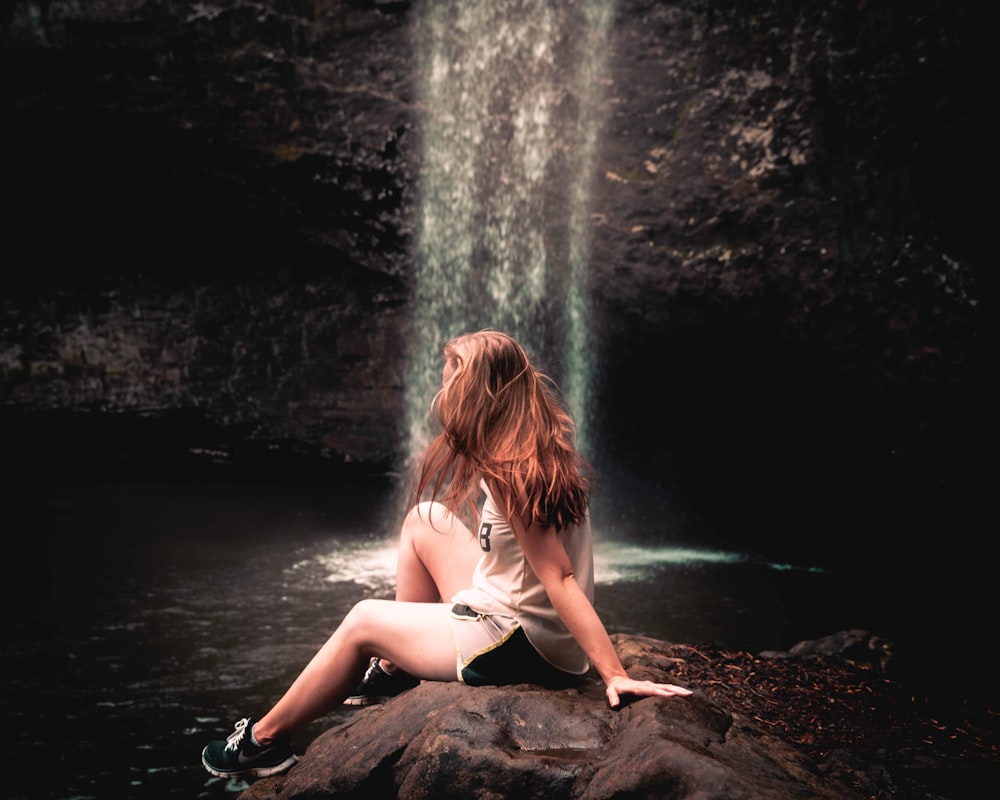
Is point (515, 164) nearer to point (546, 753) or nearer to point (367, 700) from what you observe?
point (367, 700)

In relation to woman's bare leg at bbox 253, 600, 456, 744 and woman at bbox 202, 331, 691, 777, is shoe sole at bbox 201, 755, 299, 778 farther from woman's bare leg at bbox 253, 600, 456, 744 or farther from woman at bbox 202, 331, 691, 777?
woman's bare leg at bbox 253, 600, 456, 744

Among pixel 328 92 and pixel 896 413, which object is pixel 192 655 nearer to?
pixel 896 413

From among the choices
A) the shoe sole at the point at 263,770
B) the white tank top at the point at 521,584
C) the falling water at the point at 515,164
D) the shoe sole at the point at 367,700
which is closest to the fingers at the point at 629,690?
the white tank top at the point at 521,584

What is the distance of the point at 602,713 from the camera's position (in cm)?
226

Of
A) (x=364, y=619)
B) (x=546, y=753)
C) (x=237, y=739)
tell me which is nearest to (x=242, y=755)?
(x=237, y=739)

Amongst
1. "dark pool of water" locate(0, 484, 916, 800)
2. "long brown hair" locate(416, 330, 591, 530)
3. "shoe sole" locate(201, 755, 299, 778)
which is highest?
"long brown hair" locate(416, 330, 591, 530)

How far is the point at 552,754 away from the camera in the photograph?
210 centimetres

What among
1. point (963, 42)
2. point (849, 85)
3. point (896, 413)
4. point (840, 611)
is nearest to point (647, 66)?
point (849, 85)

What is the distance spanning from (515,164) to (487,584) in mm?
7311

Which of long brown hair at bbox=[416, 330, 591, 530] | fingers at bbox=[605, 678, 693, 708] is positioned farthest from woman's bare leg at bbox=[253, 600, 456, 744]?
fingers at bbox=[605, 678, 693, 708]

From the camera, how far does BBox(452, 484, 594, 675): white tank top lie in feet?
7.66

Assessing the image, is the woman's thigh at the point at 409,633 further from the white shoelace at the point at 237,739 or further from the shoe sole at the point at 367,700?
the white shoelace at the point at 237,739

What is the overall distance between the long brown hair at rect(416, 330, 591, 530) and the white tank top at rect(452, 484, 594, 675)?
0.09 metres

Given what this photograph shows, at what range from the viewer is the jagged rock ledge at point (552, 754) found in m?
1.90
